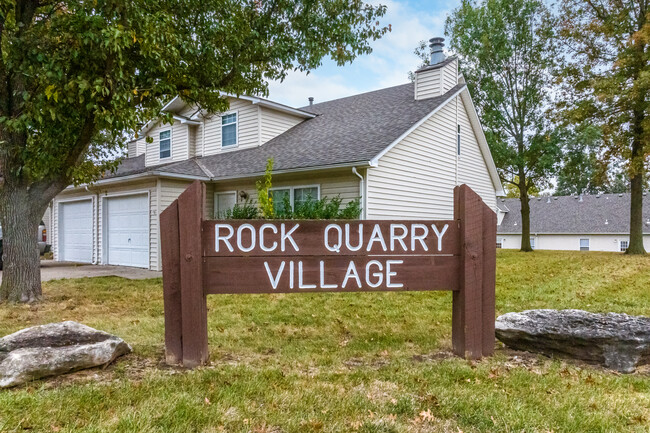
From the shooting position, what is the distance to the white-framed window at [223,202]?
12.5 m

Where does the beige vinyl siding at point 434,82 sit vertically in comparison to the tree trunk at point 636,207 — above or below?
above

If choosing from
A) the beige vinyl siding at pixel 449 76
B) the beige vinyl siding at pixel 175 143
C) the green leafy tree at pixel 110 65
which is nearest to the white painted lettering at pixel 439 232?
the green leafy tree at pixel 110 65

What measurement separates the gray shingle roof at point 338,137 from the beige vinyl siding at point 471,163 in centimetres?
140

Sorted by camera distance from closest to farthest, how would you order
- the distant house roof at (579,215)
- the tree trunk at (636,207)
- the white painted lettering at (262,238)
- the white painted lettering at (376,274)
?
the white painted lettering at (262,238) < the white painted lettering at (376,274) < the tree trunk at (636,207) < the distant house roof at (579,215)

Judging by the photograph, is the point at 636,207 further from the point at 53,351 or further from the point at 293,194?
the point at 53,351

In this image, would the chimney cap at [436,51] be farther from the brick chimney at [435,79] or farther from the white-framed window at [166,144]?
the white-framed window at [166,144]

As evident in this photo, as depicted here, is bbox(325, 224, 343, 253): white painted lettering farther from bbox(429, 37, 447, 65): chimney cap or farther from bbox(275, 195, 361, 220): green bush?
bbox(429, 37, 447, 65): chimney cap

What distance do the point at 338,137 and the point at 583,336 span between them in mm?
9168

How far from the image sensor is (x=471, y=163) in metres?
14.8

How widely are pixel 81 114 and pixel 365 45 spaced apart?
4.99m

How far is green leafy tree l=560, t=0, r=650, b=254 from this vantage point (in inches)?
590

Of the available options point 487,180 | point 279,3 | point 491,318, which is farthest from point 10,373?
point 487,180

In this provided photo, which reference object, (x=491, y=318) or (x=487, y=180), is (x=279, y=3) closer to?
(x=491, y=318)

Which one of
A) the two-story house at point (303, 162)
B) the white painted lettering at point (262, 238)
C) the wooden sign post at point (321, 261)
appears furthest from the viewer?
the two-story house at point (303, 162)
